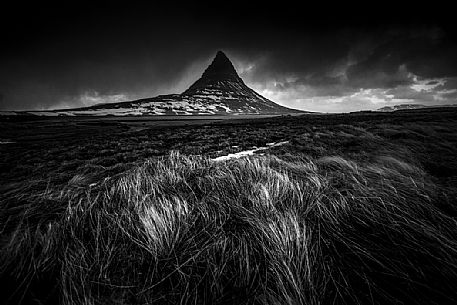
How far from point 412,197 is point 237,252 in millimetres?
1779

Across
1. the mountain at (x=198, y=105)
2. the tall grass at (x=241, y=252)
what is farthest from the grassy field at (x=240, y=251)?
the mountain at (x=198, y=105)

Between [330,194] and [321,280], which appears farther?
[330,194]

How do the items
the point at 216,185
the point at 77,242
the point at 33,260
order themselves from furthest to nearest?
the point at 216,185 → the point at 77,242 → the point at 33,260

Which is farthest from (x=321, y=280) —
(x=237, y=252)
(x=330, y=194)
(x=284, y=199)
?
(x=330, y=194)

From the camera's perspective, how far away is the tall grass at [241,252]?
94cm

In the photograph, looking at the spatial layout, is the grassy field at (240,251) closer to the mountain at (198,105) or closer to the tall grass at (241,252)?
the tall grass at (241,252)

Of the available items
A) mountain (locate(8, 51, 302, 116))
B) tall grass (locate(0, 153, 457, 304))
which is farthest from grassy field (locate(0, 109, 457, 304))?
mountain (locate(8, 51, 302, 116))

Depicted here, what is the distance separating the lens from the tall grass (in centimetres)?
94

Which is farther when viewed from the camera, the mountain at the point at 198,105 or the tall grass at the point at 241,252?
the mountain at the point at 198,105

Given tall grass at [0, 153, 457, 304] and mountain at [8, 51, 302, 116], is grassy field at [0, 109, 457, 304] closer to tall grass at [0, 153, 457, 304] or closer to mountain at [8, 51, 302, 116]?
tall grass at [0, 153, 457, 304]

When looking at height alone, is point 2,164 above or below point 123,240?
below

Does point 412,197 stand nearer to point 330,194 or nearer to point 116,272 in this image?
point 330,194

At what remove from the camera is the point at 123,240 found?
1.35 metres

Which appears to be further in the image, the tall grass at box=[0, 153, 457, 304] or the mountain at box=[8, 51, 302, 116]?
the mountain at box=[8, 51, 302, 116]
